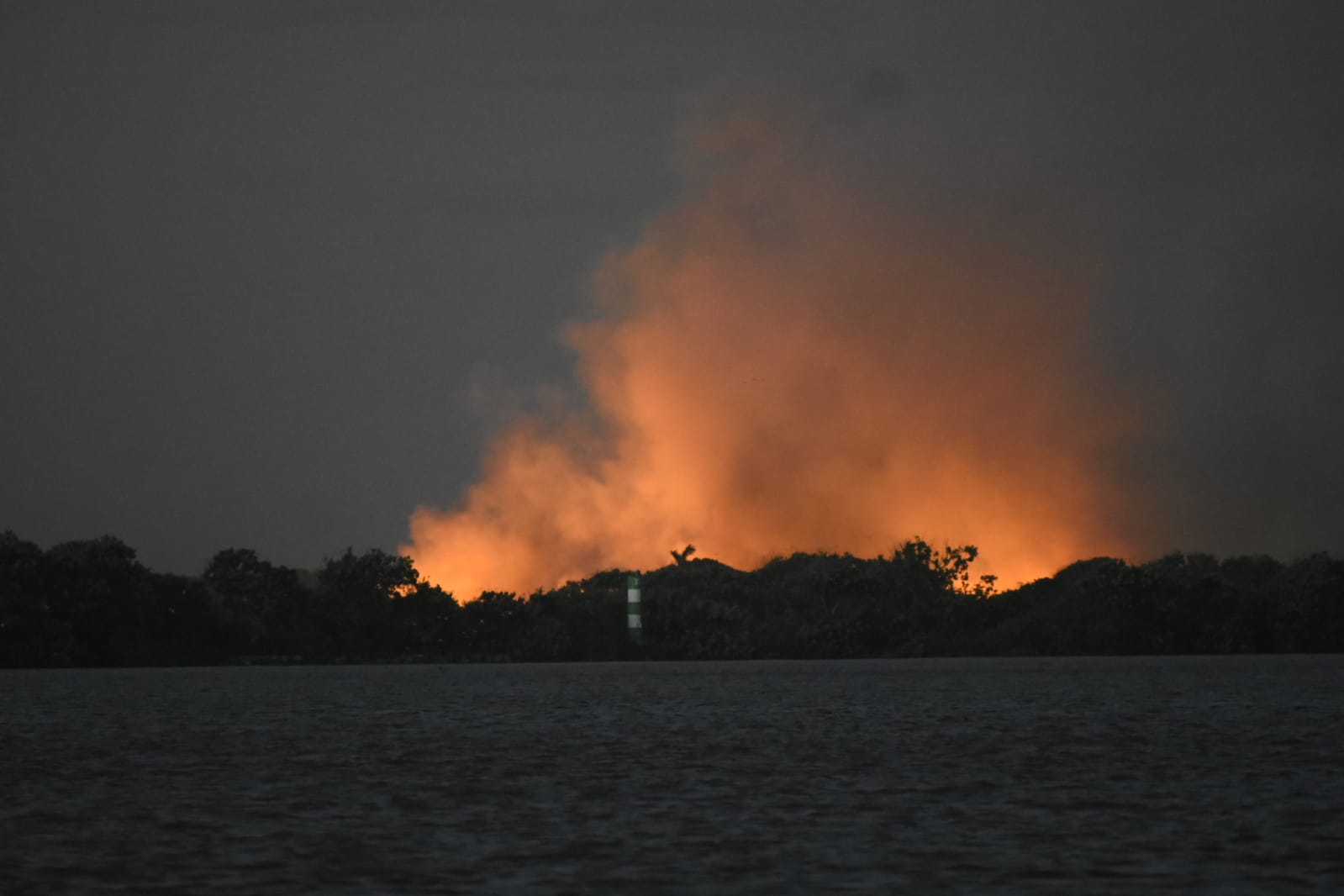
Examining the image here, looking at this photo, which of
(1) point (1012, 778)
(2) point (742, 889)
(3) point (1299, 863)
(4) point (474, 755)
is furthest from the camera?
(4) point (474, 755)

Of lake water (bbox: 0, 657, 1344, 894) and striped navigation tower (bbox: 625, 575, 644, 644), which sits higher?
striped navigation tower (bbox: 625, 575, 644, 644)

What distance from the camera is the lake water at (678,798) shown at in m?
24.8

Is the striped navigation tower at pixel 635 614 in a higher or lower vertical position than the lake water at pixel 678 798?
higher

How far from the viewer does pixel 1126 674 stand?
124250 mm

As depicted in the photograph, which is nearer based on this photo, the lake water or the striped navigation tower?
the lake water

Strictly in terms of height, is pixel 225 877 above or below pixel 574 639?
below

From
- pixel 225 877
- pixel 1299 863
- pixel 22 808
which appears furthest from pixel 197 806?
pixel 1299 863

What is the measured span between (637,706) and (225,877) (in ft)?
183

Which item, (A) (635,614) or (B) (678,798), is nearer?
(B) (678,798)

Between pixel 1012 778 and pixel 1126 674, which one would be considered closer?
pixel 1012 778

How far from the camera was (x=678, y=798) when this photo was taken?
35438 millimetres

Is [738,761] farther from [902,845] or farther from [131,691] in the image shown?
[131,691]

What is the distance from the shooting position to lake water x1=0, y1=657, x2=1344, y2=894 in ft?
81.5

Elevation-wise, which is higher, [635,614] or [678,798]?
[635,614]
